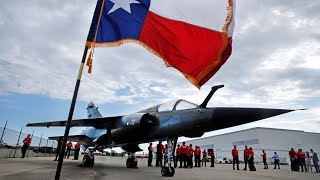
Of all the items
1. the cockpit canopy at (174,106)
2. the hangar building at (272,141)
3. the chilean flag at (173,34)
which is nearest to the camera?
the chilean flag at (173,34)

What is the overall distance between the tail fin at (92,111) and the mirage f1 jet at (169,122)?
17.5 ft

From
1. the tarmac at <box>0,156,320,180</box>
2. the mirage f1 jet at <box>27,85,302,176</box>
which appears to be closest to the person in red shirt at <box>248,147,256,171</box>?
the tarmac at <box>0,156,320,180</box>

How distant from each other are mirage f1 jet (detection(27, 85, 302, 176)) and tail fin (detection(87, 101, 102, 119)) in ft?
17.5

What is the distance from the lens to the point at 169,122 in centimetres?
884

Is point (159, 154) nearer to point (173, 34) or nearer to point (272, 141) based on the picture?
point (173, 34)

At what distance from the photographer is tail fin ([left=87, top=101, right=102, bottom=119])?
18756 millimetres

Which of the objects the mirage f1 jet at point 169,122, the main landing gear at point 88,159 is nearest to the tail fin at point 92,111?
the mirage f1 jet at point 169,122

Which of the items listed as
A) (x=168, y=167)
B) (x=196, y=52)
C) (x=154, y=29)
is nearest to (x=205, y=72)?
(x=196, y=52)

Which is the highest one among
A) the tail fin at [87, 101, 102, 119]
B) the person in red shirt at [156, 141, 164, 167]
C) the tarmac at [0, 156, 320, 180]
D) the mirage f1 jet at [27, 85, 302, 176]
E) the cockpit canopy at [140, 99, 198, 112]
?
the tail fin at [87, 101, 102, 119]

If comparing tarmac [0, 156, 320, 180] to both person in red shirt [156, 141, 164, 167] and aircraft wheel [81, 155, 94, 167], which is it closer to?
aircraft wheel [81, 155, 94, 167]

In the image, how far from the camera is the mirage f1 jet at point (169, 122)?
22.3 ft

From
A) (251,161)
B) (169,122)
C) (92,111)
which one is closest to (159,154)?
(251,161)

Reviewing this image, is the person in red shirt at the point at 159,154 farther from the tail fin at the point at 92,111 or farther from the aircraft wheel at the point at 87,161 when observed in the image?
the tail fin at the point at 92,111

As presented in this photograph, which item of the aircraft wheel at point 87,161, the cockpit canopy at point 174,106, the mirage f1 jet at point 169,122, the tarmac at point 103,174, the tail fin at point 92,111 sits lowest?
the tarmac at point 103,174
